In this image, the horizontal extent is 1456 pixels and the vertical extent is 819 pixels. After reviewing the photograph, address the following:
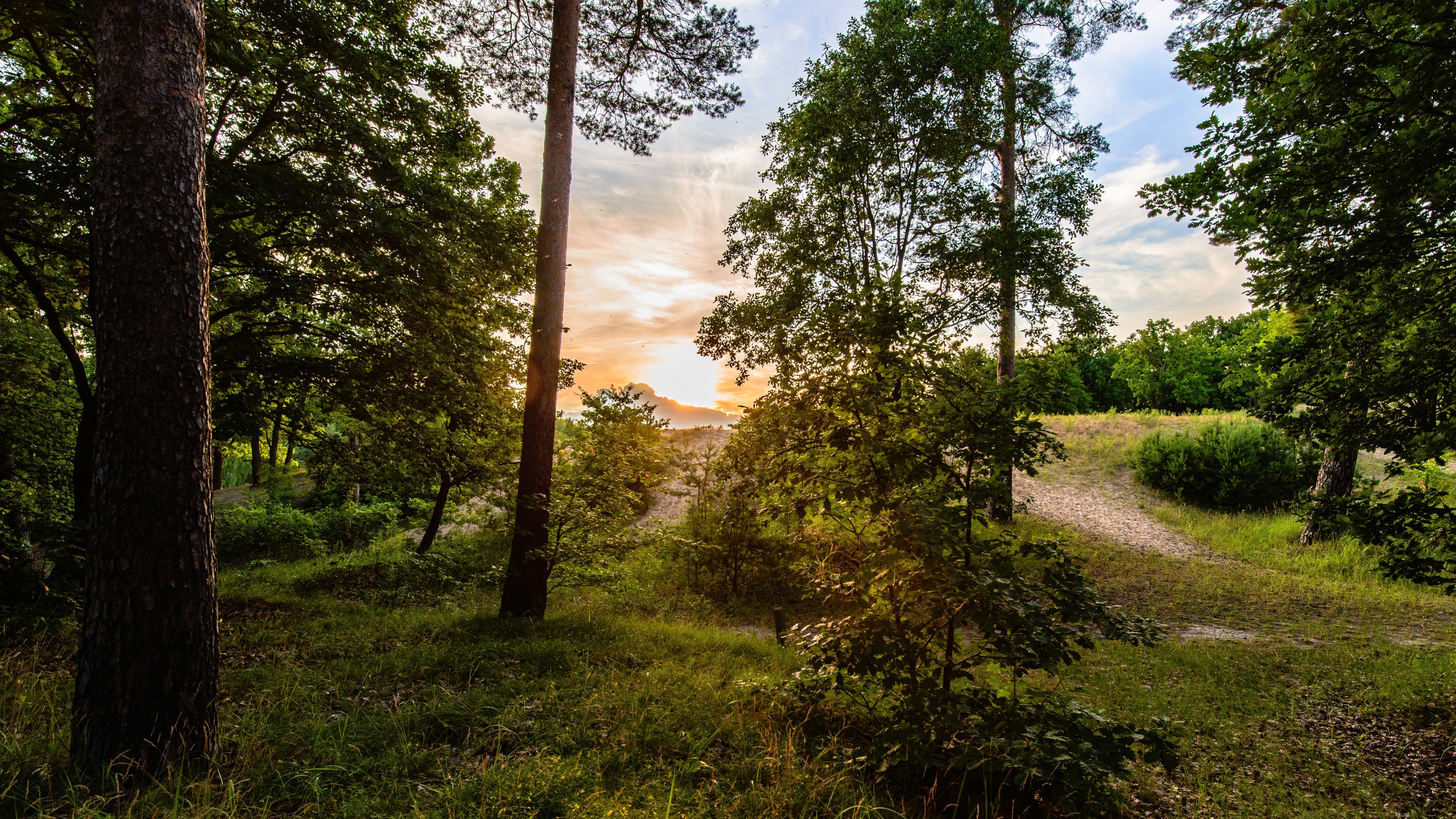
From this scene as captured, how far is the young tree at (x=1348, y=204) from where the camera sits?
436 cm

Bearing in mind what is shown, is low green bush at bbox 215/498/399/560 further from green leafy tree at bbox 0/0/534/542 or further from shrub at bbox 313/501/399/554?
green leafy tree at bbox 0/0/534/542

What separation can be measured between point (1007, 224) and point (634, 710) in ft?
41.0

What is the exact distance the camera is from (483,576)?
845 centimetres

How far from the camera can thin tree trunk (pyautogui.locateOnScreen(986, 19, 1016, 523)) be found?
37.7 ft

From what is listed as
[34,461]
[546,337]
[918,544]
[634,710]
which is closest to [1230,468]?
[918,544]

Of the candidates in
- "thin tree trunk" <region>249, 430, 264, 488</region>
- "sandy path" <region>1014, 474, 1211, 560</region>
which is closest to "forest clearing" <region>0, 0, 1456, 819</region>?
"sandy path" <region>1014, 474, 1211, 560</region>

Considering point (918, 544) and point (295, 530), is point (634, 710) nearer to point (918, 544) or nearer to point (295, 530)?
point (918, 544)

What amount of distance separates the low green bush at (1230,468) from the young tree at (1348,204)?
50.2 ft

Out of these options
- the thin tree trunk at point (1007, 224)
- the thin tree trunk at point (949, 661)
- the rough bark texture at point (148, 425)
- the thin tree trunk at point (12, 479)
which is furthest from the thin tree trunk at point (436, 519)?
the thin tree trunk at point (1007, 224)

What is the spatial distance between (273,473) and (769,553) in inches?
841

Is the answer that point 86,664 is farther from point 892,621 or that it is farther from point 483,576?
point 483,576

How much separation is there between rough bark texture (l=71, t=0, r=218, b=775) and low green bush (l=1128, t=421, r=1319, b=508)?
2425cm

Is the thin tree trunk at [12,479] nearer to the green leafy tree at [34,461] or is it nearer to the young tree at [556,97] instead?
the green leafy tree at [34,461]

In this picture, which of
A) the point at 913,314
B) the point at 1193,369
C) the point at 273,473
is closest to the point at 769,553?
the point at 913,314
